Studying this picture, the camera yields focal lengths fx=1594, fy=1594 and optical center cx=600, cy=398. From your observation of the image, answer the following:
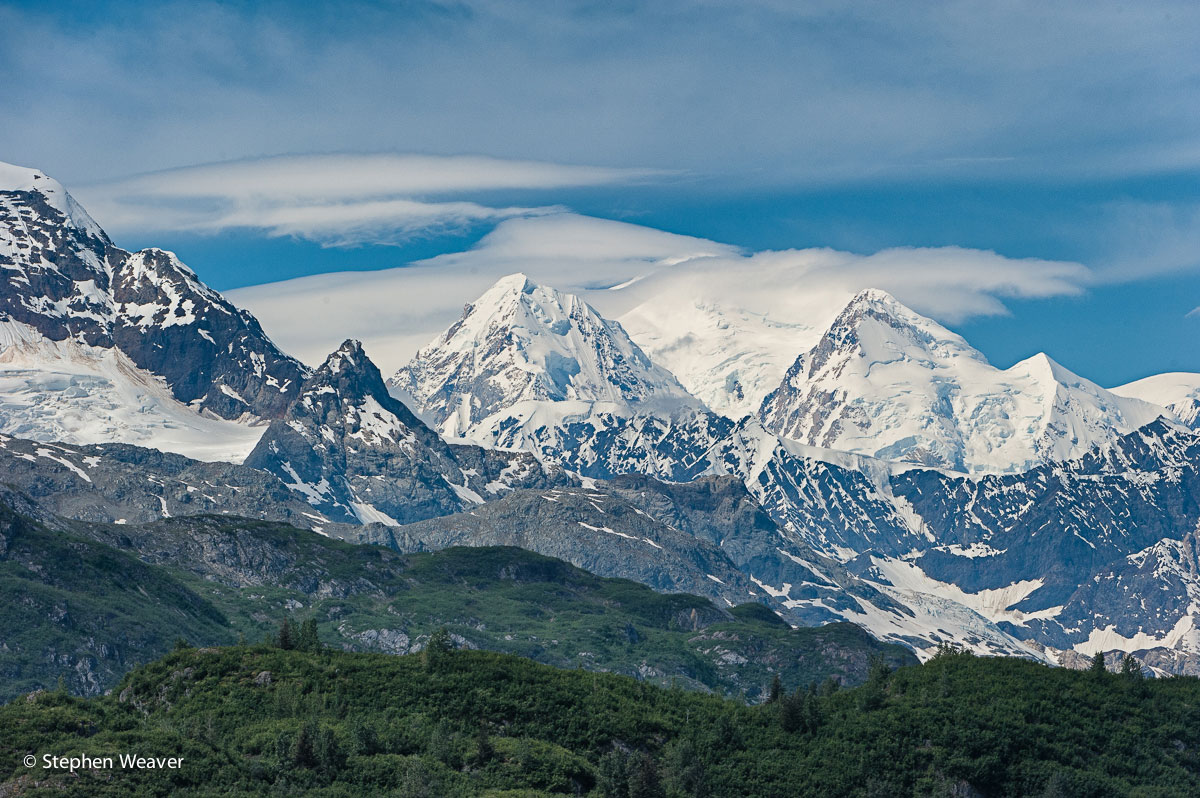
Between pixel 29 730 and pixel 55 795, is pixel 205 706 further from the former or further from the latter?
pixel 55 795

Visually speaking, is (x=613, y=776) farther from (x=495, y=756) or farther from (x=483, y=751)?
(x=483, y=751)

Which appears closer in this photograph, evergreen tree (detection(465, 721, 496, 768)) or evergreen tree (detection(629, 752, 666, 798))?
evergreen tree (detection(629, 752, 666, 798))

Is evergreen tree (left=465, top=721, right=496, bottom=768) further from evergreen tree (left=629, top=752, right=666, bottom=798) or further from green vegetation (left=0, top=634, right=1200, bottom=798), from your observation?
evergreen tree (left=629, top=752, right=666, bottom=798)

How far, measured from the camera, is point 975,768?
190 metres

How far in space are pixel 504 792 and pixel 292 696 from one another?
41.9 m

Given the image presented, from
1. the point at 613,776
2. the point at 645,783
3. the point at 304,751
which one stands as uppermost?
the point at 304,751

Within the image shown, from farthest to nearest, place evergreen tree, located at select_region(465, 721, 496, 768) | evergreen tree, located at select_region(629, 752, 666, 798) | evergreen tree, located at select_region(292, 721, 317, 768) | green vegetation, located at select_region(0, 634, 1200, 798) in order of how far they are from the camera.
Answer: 1. evergreen tree, located at select_region(465, 721, 496, 768)
2. evergreen tree, located at select_region(292, 721, 317, 768)
3. evergreen tree, located at select_region(629, 752, 666, 798)
4. green vegetation, located at select_region(0, 634, 1200, 798)

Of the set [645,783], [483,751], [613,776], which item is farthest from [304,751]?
[645,783]

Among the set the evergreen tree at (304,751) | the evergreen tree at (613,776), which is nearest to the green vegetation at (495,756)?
the evergreen tree at (304,751)

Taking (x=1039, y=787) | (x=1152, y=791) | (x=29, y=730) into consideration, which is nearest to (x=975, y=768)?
(x=1039, y=787)

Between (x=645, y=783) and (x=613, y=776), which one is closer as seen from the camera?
(x=645, y=783)

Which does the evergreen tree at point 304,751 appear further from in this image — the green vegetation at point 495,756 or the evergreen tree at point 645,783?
the evergreen tree at point 645,783

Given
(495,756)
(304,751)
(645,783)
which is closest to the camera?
(645,783)

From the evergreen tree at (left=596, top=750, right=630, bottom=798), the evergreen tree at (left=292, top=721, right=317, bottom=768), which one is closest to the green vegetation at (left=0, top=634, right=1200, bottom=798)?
the evergreen tree at (left=292, top=721, right=317, bottom=768)
